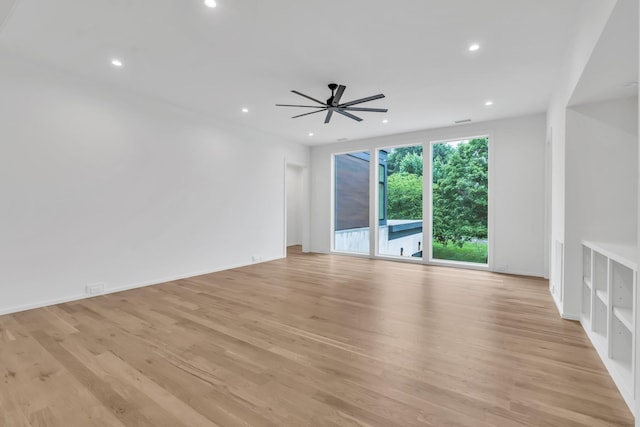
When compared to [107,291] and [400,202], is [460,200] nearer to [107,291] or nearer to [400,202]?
[400,202]

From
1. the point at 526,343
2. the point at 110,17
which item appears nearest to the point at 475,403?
the point at 526,343

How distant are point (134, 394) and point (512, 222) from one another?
229 inches

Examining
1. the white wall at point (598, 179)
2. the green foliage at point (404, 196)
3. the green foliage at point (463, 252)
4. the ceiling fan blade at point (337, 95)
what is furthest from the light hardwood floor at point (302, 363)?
the green foliage at point (404, 196)

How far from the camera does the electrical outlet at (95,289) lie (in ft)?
12.6

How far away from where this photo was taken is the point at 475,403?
1.74m

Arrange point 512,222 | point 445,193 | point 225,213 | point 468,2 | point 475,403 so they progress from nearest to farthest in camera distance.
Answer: point 475,403 < point 468,2 < point 512,222 < point 225,213 < point 445,193

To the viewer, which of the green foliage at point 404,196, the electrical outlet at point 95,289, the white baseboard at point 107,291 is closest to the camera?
the white baseboard at point 107,291

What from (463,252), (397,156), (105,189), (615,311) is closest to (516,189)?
(463,252)

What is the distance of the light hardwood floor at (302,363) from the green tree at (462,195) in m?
2.12

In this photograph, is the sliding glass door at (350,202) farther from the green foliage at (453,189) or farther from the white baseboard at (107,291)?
the white baseboard at (107,291)

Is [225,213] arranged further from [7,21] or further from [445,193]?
[445,193]

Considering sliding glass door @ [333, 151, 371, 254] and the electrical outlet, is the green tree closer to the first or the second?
sliding glass door @ [333, 151, 371, 254]

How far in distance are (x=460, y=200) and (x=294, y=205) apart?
16.2ft

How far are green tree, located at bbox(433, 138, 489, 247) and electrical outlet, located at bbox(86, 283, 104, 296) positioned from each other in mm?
5811
